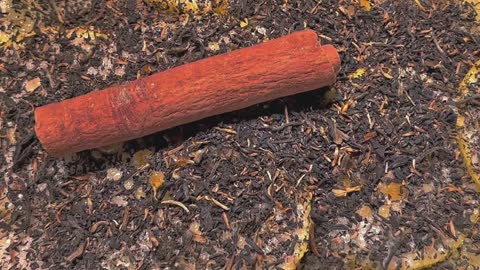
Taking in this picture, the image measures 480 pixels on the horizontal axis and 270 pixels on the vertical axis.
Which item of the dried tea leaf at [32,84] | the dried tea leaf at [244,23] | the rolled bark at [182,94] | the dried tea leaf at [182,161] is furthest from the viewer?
the dried tea leaf at [244,23]

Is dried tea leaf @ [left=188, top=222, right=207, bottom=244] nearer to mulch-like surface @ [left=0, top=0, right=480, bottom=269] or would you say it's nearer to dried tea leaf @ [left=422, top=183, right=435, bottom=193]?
mulch-like surface @ [left=0, top=0, right=480, bottom=269]

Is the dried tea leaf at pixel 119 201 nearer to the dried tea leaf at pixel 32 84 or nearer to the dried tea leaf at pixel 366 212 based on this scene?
the dried tea leaf at pixel 32 84

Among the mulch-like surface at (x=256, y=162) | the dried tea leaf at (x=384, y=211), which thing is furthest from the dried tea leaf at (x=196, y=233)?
the dried tea leaf at (x=384, y=211)

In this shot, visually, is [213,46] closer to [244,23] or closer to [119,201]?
[244,23]

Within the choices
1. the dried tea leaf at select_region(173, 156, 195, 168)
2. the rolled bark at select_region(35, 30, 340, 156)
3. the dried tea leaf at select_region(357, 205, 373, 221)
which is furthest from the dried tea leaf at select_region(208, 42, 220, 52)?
the dried tea leaf at select_region(357, 205, 373, 221)

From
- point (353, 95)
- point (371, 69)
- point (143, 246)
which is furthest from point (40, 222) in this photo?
point (371, 69)

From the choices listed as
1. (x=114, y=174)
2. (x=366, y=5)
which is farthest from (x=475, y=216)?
(x=114, y=174)
